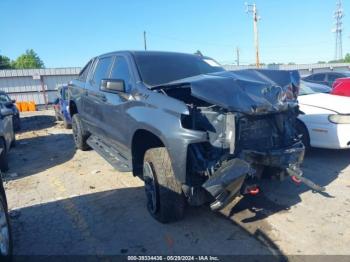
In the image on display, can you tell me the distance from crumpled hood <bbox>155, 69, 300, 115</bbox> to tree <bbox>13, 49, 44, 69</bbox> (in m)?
93.6

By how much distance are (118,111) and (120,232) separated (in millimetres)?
1650

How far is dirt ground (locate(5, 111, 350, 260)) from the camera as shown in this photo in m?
3.53

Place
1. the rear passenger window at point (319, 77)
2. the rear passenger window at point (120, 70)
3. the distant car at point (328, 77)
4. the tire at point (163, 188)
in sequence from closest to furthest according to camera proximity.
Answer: the tire at point (163, 188) < the rear passenger window at point (120, 70) < the distant car at point (328, 77) < the rear passenger window at point (319, 77)

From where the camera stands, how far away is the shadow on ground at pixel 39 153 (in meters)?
7.18

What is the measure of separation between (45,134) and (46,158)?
4.25 m

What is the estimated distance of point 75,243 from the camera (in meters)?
3.70

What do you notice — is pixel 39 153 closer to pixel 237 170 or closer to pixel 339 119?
pixel 237 170

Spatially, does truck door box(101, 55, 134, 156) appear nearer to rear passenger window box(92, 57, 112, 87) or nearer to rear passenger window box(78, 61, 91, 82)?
rear passenger window box(92, 57, 112, 87)

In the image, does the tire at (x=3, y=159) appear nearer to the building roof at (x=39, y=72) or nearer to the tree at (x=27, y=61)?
the building roof at (x=39, y=72)

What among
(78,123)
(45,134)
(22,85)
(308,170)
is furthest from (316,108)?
(22,85)

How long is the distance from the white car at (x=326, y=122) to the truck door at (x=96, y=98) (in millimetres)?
3384

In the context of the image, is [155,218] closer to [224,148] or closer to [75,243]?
[75,243]

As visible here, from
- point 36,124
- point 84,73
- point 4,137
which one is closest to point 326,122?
point 84,73

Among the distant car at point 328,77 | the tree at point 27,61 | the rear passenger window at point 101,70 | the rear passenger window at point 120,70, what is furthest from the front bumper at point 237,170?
the tree at point 27,61
